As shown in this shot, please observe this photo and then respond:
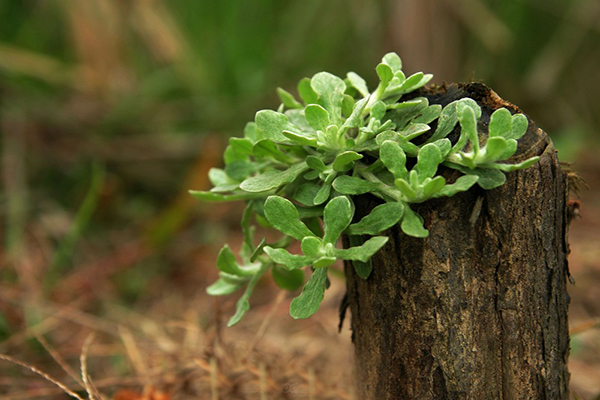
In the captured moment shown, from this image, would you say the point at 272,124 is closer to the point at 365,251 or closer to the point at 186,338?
the point at 365,251

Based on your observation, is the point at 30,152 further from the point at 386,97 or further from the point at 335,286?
the point at 386,97

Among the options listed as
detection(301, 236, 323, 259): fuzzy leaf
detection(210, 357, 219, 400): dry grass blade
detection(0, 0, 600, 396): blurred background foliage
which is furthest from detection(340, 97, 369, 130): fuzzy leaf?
detection(0, 0, 600, 396): blurred background foliage

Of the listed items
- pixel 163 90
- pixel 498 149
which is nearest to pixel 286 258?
pixel 498 149

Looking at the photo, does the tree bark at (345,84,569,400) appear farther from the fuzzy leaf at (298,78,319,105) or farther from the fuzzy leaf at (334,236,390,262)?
the fuzzy leaf at (298,78,319,105)

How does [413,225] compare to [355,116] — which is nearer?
[413,225]

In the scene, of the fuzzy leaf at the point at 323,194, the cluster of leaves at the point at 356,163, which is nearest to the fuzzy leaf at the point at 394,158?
the cluster of leaves at the point at 356,163
